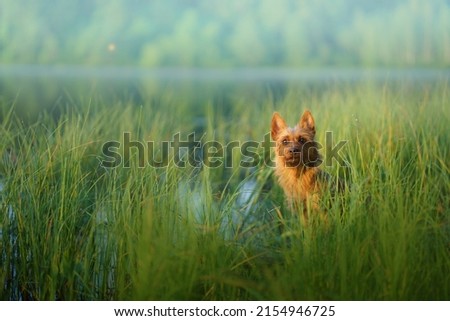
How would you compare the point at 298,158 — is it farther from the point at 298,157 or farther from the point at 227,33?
the point at 227,33

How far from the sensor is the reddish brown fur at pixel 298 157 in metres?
3.61

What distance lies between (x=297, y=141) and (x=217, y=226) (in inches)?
29.1

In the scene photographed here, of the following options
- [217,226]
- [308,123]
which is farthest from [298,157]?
[217,226]

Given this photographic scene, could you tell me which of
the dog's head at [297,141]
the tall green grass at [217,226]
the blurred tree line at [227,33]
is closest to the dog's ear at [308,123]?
the dog's head at [297,141]

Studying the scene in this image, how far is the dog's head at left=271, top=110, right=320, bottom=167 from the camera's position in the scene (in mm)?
3689

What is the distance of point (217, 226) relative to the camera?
322cm

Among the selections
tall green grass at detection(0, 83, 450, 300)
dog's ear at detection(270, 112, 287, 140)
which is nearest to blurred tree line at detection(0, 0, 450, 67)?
tall green grass at detection(0, 83, 450, 300)

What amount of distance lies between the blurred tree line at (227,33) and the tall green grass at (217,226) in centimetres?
42

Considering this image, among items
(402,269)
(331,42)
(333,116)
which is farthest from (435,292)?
(331,42)

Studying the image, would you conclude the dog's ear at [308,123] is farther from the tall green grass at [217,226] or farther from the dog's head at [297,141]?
the tall green grass at [217,226]

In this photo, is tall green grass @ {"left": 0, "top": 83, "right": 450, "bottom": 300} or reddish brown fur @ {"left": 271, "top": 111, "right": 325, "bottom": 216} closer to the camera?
tall green grass @ {"left": 0, "top": 83, "right": 450, "bottom": 300}

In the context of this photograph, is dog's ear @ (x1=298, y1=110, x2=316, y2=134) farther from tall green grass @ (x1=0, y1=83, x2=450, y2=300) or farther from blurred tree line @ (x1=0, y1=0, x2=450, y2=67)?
blurred tree line @ (x1=0, y1=0, x2=450, y2=67)

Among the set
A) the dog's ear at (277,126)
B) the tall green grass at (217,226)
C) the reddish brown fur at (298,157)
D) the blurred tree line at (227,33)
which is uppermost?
the blurred tree line at (227,33)

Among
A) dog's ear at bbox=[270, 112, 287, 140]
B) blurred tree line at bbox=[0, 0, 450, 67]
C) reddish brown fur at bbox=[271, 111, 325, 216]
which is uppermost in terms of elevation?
blurred tree line at bbox=[0, 0, 450, 67]
